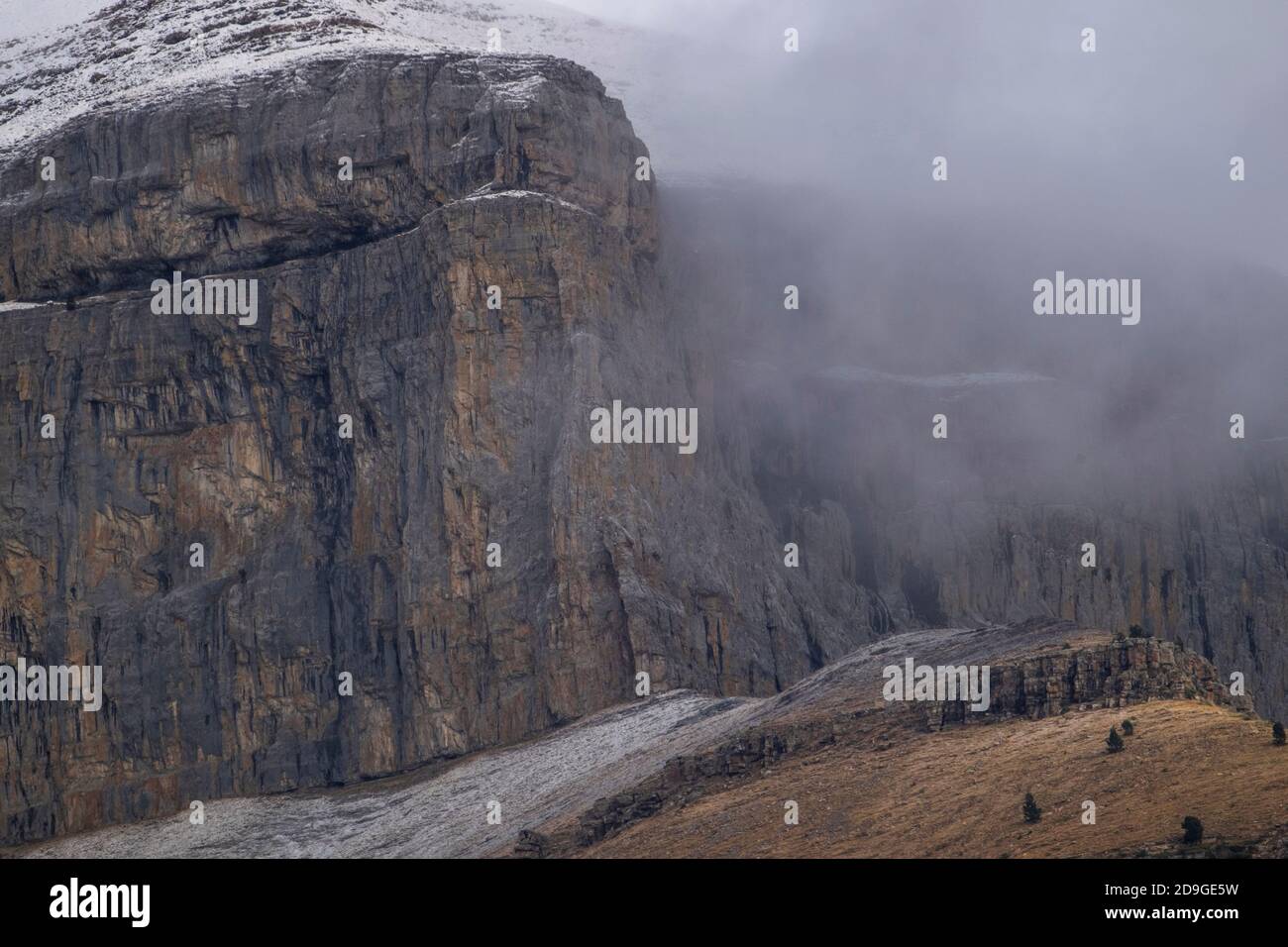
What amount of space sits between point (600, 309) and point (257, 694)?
2756cm

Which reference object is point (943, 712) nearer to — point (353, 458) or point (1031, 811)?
point (1031, 811)

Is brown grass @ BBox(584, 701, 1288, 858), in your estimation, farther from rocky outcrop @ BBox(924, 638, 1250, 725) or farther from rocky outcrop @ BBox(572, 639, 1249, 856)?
rocky outcrop @ BBox(924, 638, 1250, 725)

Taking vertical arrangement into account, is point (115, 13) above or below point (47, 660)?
above

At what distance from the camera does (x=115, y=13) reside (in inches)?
7554

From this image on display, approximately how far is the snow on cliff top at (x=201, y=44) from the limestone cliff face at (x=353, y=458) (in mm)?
5478

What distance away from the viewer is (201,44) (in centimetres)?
17688

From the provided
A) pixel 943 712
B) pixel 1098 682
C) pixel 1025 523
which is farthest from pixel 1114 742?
pixel 1025 523

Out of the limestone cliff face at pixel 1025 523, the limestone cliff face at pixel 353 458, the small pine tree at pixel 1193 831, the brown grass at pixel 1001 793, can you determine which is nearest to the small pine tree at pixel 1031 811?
the brown grass at pixel 1001 793

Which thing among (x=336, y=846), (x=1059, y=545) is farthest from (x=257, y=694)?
(x=1059, y=545)

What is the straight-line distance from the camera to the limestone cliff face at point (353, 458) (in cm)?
14938

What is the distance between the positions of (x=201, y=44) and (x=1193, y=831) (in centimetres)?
10550

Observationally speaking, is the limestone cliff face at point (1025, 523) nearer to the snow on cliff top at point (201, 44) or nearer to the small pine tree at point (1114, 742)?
the snow on cliff top at point (201, 44)
